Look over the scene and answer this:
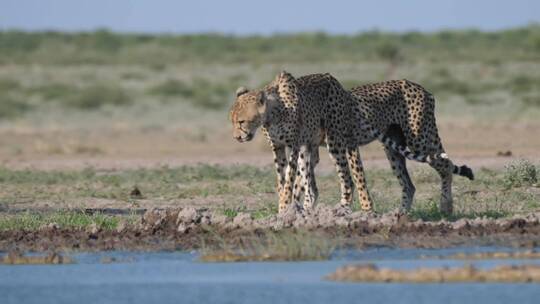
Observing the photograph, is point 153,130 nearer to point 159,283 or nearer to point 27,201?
point 27,201

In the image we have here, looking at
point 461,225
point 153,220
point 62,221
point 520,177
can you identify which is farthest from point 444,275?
point 520,177

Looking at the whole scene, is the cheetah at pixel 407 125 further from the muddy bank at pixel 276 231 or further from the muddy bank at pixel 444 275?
the muddy bank at pixel 444 275

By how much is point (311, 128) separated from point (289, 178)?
0.59m

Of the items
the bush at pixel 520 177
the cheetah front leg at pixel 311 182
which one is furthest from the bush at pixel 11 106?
the cheetah front leg at pixel 311 182

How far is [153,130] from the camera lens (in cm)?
3500

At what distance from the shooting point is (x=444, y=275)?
11.7 m

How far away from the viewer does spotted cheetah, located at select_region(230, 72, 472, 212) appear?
14867 mm

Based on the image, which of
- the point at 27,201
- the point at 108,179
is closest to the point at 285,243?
the point at 27,201

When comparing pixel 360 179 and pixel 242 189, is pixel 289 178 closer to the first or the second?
pixel 360 179

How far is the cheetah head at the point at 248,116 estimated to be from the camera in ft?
48.3

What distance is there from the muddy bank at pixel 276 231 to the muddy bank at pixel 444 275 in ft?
6.33

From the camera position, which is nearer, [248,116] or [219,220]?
[219,220]

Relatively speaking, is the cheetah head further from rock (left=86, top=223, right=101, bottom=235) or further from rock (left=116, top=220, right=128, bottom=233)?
rock (left=86, top=223, right=101, bottom=235)

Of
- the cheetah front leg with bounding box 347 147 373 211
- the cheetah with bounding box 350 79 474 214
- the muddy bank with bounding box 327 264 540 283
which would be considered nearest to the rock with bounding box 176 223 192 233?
the cheetah front leg with bounding box 347 147 373 211
